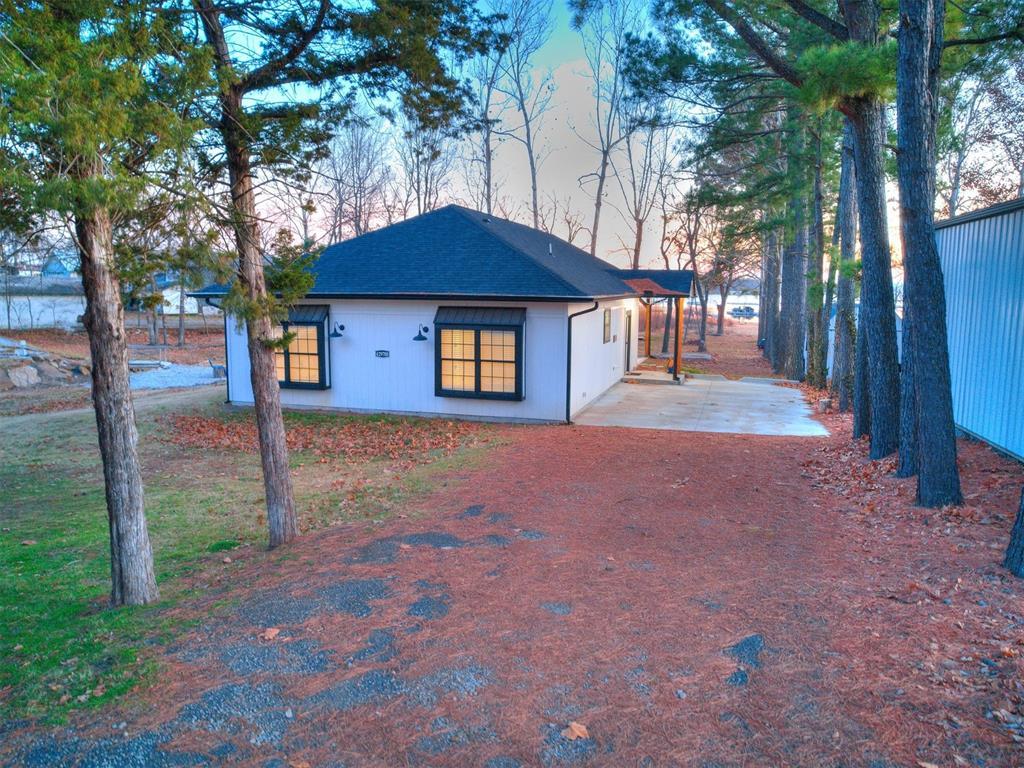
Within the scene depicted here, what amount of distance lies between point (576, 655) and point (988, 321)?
8313 mm

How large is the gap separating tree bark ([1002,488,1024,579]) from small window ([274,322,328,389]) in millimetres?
12874

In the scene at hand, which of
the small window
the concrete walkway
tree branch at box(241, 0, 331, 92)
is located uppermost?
tree branch at box(241, 0, 331, 92)

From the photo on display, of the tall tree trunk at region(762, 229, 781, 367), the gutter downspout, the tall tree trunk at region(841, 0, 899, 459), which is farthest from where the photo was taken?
the tall tree trunk at region(762, 229, 781, 367)

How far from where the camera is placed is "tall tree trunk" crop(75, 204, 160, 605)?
4.54 m

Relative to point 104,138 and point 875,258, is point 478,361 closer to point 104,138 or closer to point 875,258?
point 875,258

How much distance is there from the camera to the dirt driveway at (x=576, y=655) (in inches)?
126

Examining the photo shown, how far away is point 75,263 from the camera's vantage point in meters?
5.27

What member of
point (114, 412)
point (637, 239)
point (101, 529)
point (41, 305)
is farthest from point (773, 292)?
point (41, 305)

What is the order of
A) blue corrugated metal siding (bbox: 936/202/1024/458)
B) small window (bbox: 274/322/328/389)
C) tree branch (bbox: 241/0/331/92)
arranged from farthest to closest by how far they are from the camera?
small window (bbox: 274/322/328/389) < blue corrugated metal siding (bbox: 936/202/1024/458) < tree branch (bbox: 241/0/331/92)

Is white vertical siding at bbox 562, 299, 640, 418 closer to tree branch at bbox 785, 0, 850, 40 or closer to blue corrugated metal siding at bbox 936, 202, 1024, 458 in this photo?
tree branch at bbox 785, 0, 850, 40

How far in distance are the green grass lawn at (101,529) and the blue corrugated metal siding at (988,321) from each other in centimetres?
728

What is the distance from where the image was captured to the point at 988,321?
9.10 meters

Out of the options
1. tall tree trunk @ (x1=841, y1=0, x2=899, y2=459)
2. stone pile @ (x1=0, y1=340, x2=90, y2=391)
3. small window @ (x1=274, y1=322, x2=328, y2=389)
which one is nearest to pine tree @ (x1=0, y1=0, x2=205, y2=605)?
tall tree trunk @ (x1=841, y1=0, x2=899, y2=459)

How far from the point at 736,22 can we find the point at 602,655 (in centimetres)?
827
